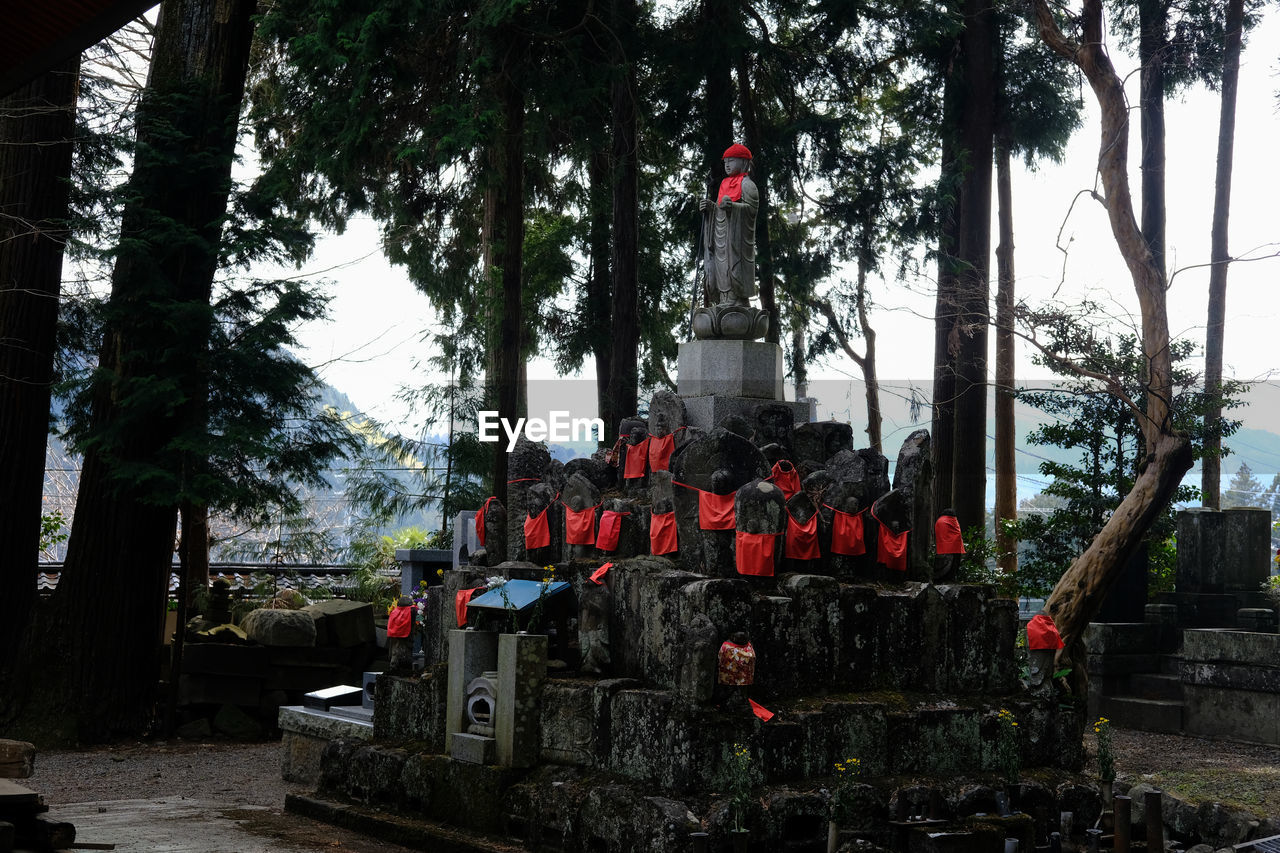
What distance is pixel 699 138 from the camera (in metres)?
18.4

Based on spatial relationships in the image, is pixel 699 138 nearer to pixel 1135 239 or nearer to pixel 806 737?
pixel 1135 239

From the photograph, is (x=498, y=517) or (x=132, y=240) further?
(x=132, y=240)

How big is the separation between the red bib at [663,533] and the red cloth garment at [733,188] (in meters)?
3.13

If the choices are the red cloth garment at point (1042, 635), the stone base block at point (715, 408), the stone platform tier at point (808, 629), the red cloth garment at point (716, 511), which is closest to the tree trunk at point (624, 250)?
the stone base block at point (715, 408)

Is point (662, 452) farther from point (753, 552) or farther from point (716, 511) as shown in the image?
point (753, 552)

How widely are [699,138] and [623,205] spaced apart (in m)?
1.65

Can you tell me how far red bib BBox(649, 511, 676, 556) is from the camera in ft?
33.2

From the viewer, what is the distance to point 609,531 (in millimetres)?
10547

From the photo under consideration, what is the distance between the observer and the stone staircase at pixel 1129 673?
14945mm

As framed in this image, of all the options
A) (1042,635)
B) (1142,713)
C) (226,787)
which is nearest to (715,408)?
(1042,635)

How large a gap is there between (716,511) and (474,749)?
8.08 ft

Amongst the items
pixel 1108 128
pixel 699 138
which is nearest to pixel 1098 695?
pixel 1108 128

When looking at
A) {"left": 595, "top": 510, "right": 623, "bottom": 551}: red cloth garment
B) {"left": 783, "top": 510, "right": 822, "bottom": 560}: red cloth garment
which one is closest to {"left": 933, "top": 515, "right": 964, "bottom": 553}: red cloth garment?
{"left": 783, "top": 510, "right": 822, "bottom": 560}: red cloth garment

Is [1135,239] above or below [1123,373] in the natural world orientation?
above
